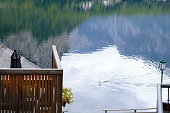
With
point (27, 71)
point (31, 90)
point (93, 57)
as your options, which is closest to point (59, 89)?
point (31, 90)

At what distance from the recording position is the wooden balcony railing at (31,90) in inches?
377

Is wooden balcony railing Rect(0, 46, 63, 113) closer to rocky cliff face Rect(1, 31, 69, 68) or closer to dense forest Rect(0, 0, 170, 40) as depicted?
rocky cliff face Rect(1, 31, 69, 68)

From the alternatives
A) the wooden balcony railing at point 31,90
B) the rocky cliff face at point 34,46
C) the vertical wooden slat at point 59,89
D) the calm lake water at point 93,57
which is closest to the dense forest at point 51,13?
the calm lake water at point 93,57

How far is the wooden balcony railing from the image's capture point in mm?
9586

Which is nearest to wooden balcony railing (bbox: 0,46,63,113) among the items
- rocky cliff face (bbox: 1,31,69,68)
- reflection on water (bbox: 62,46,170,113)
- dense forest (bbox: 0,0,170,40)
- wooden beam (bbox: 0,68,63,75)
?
wooden beam (bbox: 0,68,63,75)

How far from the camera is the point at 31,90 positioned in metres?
9.87

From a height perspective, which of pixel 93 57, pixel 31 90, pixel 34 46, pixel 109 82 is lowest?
pixel 109 82

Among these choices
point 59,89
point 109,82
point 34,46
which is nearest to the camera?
point 59,89

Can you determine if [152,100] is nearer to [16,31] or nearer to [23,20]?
[16,31]

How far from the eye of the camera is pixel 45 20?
107 m

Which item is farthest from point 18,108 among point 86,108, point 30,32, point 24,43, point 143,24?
point 143,24

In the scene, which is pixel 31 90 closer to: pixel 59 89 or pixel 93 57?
pixel 59 89

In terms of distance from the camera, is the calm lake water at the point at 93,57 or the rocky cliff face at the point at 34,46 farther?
the rocky cliff face at the point at 34,46

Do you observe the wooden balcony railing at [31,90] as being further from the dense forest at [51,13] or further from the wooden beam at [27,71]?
the dense forest at [51,13]
